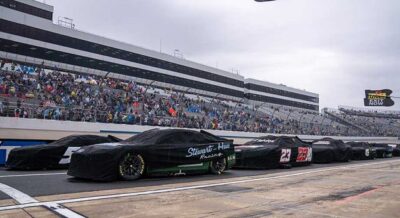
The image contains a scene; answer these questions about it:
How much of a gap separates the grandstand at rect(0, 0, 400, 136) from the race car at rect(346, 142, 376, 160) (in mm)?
10941

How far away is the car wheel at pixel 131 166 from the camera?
9.55 m

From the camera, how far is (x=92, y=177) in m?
9.29

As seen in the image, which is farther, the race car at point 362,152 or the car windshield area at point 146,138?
the race car at point 362,152

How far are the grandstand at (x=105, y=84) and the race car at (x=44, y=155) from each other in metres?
8.24

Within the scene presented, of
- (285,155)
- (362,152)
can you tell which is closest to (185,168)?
(285,155)

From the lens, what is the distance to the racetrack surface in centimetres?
623

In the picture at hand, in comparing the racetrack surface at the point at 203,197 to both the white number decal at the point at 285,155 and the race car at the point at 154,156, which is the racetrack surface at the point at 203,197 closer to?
the race car at the point at 154,156

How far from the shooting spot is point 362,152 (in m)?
24.0

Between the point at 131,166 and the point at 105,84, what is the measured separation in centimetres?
2219

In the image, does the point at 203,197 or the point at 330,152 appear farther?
the point at 330,152

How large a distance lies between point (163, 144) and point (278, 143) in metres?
6.02

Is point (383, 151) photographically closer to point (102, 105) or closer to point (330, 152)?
point (330, 152)

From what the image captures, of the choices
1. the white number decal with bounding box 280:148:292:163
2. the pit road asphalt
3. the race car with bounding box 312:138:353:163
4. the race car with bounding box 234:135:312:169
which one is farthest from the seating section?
the white number decal with bounding box 280:148:292:163

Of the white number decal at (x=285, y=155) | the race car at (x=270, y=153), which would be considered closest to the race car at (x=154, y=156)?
the race car at (x=270, y=153)
